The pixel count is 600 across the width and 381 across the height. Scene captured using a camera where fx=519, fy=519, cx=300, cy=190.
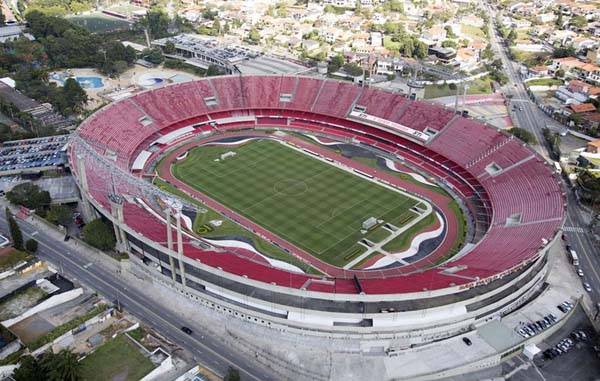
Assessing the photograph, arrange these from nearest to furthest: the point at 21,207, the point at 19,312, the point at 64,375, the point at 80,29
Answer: the point at 64,375 → the point at 19,312 → the point at 21,207 → the point at 80,29

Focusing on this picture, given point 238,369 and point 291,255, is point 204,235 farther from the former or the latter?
point 238,369

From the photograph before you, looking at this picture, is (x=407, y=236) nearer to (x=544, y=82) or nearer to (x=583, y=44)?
(x=544, y=82)

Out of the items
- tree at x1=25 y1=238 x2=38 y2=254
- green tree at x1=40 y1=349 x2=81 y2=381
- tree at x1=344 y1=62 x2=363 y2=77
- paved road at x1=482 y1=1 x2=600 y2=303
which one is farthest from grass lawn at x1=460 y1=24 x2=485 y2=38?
green tree at x1=40 y1=349 x2=81 y2=381

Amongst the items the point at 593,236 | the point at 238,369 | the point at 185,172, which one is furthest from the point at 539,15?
the point at 238,369

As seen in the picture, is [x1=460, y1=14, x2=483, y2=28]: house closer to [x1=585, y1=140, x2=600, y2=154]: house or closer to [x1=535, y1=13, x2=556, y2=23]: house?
[x1=535, y1=13, x2=556, y2=23]: house

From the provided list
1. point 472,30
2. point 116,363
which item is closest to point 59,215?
point 116,363

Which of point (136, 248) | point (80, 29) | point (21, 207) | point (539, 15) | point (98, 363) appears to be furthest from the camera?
point (539, 15)
